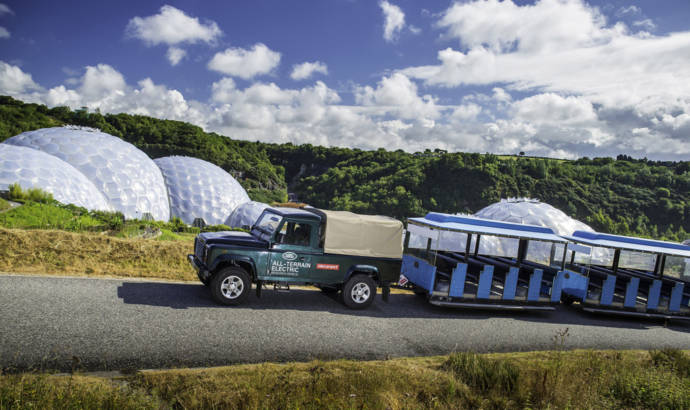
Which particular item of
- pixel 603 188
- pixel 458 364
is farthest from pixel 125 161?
pixel 603 188

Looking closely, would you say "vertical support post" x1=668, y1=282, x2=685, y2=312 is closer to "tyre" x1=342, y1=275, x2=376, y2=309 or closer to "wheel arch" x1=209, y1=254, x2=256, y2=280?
"tyre" x1=342, y1=275, x2=376, y2=309

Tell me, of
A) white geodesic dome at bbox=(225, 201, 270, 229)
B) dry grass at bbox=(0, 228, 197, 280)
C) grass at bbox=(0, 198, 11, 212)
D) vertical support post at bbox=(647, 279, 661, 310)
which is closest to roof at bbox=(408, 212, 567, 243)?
vertical support post at bbox=(647, 279, 661, 310)

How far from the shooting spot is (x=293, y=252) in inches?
370

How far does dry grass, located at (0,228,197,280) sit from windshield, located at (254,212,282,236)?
259 cm

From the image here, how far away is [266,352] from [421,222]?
5919 millimetres

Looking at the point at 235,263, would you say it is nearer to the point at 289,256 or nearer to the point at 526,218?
the point at 289,256

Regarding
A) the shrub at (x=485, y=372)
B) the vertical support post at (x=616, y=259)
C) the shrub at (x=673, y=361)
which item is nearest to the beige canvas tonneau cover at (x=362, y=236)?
the shrub at (x=485, y=372)

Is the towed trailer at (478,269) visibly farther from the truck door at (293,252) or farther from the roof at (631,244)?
the truck door at (293,252)

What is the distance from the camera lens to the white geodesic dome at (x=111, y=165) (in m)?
25.3

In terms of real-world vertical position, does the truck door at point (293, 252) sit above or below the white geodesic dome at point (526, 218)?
below

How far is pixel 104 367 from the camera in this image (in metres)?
5.66

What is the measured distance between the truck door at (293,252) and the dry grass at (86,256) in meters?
3.12

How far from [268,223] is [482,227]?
5531mm

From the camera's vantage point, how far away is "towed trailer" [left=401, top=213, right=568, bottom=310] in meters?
10.8
